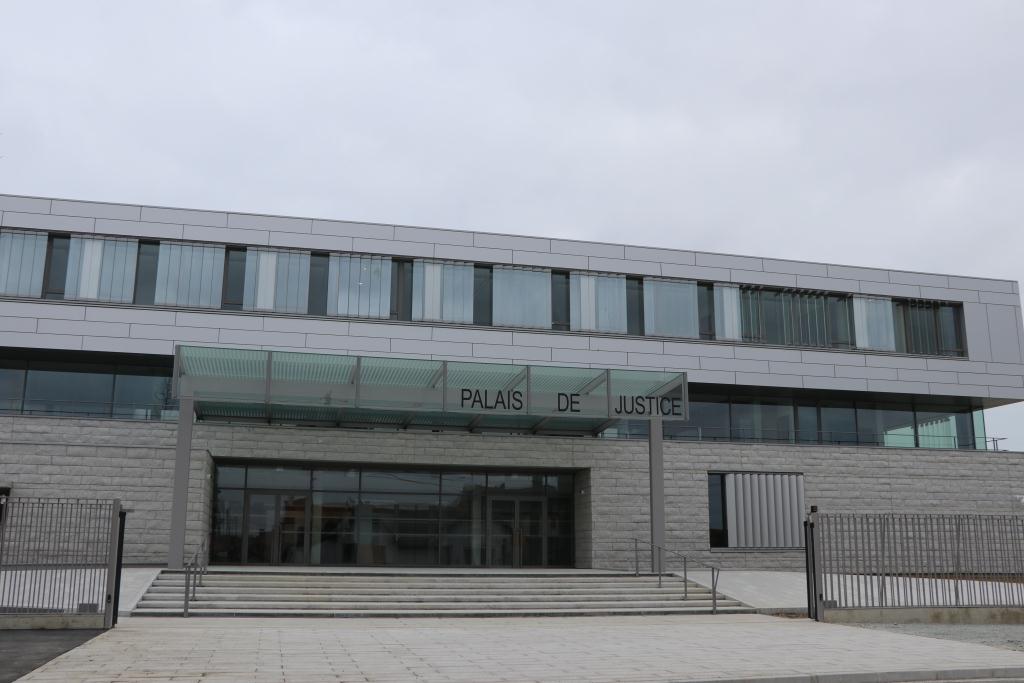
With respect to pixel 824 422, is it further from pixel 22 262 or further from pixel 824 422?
pixel 22 262

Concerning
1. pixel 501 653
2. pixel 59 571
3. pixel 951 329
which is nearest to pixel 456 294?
pixel 59 571

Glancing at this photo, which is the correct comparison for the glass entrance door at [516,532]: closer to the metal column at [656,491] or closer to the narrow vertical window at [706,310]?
the metal column at [656,491]

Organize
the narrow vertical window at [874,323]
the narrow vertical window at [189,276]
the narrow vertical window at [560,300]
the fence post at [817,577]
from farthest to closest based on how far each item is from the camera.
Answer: the narrow vertical window at [874,323] → the narrow vertical window at [560,300] → the narrow vertical window at [189,276] → the fence post at [817,577]

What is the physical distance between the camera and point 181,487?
→ 21859 millimetres

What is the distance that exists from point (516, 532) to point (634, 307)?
7764 mm

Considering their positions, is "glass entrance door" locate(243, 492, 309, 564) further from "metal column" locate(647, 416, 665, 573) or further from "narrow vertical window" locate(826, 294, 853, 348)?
"narrow vertical window" locate(826, 294, 853, 348)

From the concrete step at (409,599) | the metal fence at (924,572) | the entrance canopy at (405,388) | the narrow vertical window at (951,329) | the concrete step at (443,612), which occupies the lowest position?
the concrete step at (443,612)

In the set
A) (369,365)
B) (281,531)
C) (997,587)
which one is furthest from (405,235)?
(997,587)

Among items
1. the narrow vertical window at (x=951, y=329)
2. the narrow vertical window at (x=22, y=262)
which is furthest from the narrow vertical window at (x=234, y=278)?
the narrow vertical window at (x=951, y=329)

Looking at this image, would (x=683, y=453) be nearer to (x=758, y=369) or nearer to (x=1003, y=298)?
(x=758, y=369)

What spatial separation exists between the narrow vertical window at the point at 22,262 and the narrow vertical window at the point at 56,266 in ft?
0.48

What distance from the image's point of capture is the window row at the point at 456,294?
26.7 m

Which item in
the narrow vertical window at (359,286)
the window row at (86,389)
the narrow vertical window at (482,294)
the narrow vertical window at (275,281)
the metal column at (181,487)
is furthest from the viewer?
the narrow vertical window at (482,294)

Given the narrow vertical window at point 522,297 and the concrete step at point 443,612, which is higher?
the narrow vertical window at point 522,297
